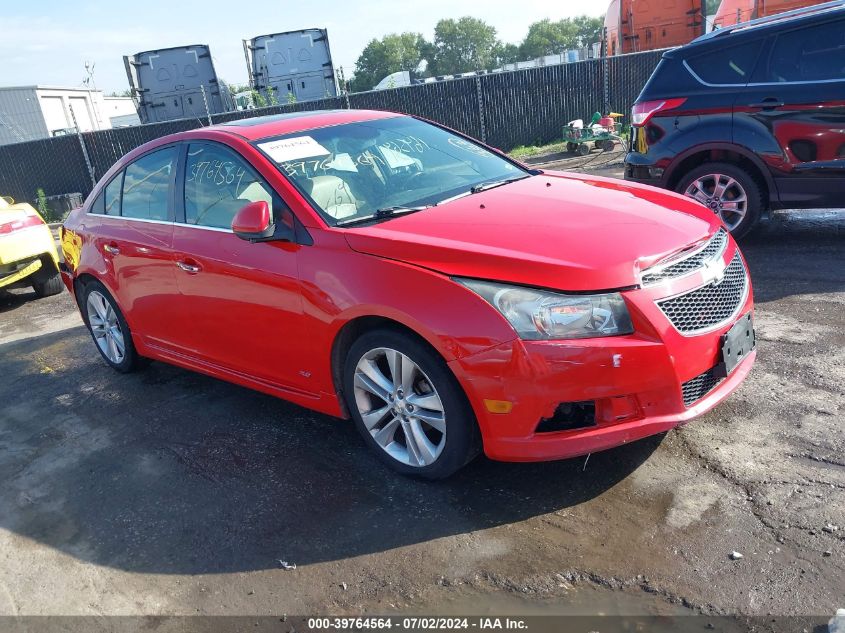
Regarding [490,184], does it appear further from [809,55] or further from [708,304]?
[809,55]

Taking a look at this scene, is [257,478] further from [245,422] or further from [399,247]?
[399,247]

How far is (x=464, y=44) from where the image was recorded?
5079 inches

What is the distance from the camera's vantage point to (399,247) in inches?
127

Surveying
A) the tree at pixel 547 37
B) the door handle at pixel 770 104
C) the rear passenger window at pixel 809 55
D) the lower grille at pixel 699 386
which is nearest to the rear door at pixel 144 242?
the lower grille at pixel 699 386

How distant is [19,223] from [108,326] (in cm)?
368

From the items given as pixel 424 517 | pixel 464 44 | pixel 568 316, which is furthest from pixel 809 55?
pixel 464 44

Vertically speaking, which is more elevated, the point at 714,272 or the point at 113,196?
the point at 113,196

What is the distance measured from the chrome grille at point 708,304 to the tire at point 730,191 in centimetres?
303

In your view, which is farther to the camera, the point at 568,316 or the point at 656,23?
the point at 656,23

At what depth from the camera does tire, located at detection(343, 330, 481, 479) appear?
3094 millimetres

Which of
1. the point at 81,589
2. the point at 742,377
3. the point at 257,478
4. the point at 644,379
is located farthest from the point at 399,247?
the point at 81,589

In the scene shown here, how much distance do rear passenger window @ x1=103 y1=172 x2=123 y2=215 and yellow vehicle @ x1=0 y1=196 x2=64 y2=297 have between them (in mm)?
3436

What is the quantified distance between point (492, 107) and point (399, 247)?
1482 cm

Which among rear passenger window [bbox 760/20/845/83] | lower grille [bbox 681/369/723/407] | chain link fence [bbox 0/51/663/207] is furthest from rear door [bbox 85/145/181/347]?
chain link fence [bbox 0/51/663/207]
